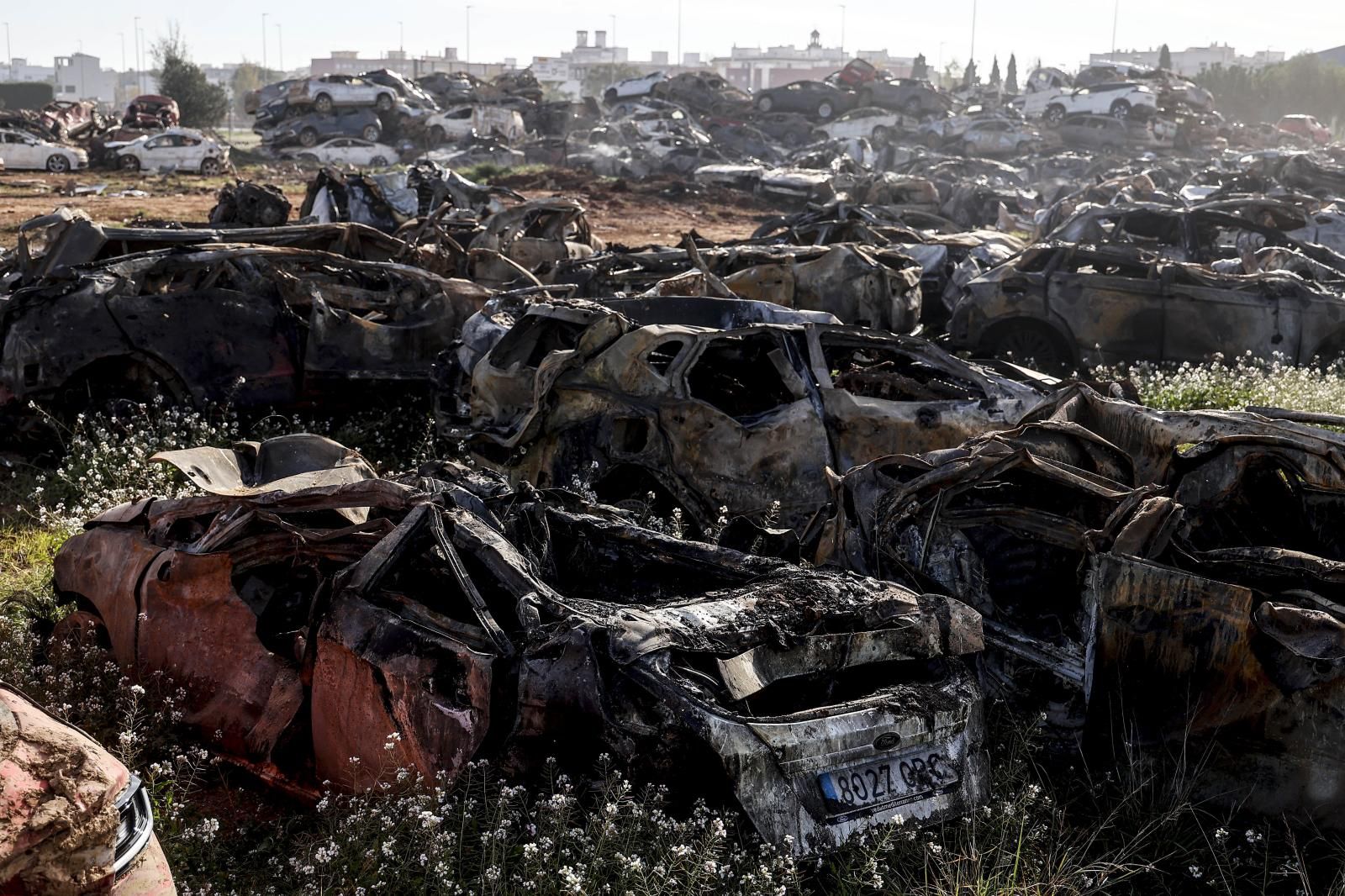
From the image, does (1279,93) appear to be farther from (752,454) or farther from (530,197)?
(752,454)

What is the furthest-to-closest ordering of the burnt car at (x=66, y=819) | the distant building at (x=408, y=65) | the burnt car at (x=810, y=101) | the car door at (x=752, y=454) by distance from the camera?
1. the distant building at (x=408, y=65)
2. the burnt car at (x=810, y=101)
3. the car door at (x=752, y=454)
4. the burnt car at (x=66, y=819)

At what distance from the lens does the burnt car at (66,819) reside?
2.62 metres

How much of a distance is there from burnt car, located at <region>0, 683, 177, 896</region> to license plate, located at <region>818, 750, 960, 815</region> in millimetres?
1927

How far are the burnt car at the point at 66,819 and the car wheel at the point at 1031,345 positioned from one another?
9.90 metres

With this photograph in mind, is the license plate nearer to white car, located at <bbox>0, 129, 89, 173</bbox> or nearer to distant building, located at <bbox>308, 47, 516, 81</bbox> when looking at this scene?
white car, located at <bbox>0, 129, 89, 173</bbox>

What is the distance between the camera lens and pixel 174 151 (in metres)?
30.6

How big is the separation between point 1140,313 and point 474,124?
30.0m

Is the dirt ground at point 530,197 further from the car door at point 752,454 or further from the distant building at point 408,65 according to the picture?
the distant building at point 408,65

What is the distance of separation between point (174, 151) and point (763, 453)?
92.2 ft

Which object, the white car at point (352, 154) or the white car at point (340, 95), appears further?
the white car at point (340, 95)

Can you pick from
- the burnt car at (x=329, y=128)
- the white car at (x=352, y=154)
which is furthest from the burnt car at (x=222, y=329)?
the burnt car at (x=329, y=128)

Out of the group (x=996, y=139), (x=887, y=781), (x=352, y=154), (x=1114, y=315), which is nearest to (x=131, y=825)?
(x=887, y=781)

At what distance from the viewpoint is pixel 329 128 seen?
125 ft

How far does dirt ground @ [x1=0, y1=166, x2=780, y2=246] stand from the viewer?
2245 centimetres
